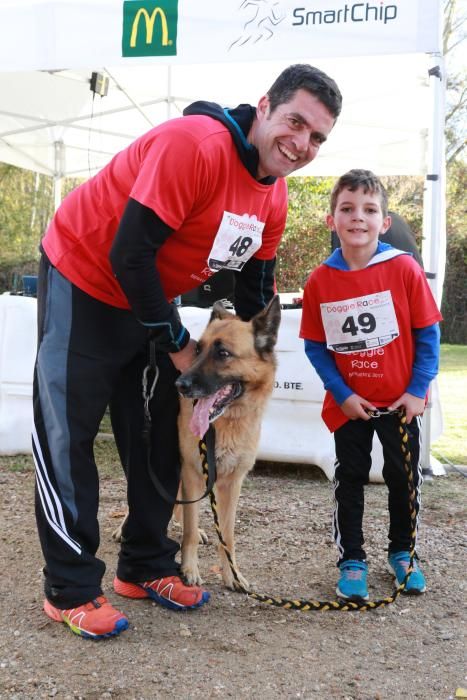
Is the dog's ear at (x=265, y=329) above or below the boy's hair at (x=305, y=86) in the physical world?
below

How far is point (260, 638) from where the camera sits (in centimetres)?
247

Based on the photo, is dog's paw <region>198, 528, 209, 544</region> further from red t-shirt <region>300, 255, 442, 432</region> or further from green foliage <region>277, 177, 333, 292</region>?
→ green foliage <region>277, 177, 333, 292</region>

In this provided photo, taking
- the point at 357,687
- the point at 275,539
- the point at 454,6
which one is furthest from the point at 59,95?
the point at 454,6

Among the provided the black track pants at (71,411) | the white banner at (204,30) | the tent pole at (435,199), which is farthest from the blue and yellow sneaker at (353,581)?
the white banner at (204,30)

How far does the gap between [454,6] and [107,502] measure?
16392mm

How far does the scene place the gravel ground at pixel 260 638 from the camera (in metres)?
2.14

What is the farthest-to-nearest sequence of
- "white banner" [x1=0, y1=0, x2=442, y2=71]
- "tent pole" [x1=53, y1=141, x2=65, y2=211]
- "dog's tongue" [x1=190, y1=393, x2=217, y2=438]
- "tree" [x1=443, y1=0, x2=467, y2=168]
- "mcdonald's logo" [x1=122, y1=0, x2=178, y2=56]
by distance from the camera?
"tree" [x1=443, y1=0, x2=467, y2=168] → "tent pole" [x1=53, y1=141, x2=65, y2=211] → "mcdonald's logo" [x1=122, y1=0, x2=178, y2=56] → "white banner" [x1=0, y1=0, x2=442, y2=71] → "dog's tongue" [x1=190, y1=393, x2=217, y2=438]

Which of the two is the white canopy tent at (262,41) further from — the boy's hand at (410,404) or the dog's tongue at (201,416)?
the dog's tongue at (201,416)

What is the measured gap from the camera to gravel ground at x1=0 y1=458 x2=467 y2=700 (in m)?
2.14

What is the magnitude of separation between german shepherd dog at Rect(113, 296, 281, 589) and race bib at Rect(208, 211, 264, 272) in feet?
0.98

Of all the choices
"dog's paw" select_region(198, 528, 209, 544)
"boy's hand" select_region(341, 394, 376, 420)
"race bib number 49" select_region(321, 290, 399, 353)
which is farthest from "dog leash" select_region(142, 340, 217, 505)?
"dog's paw" select_region(198, 528, 209, 544)

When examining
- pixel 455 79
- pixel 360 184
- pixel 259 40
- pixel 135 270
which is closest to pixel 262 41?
pixel 259 40

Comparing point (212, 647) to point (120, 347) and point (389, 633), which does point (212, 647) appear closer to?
point (389, 633)

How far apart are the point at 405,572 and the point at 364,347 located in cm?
103
